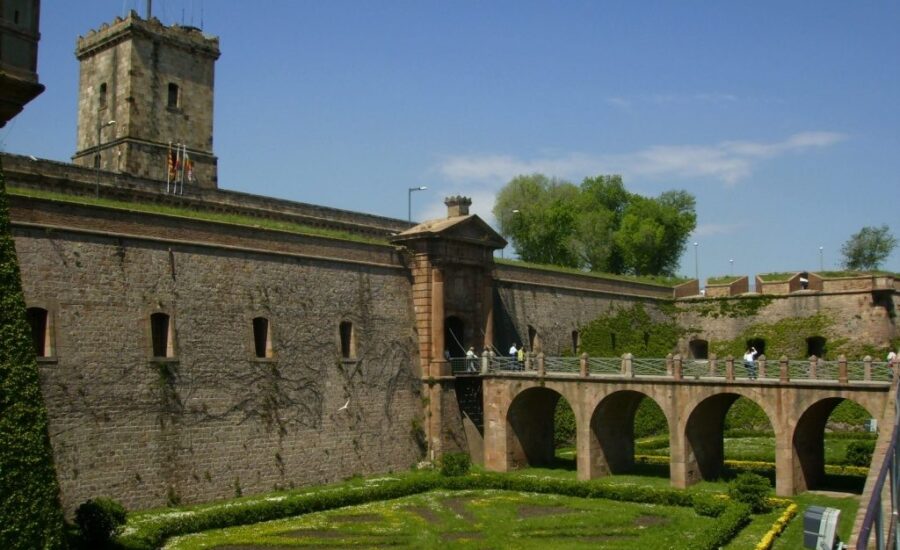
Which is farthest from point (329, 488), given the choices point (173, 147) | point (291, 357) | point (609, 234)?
point (609, 234)

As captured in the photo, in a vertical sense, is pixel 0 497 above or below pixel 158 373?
below

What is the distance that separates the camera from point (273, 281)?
3102cm

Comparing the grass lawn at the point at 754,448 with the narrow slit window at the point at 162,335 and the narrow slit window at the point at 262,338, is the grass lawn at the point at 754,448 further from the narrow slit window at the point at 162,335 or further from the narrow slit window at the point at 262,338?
the narrow slit window at the point at 162,335

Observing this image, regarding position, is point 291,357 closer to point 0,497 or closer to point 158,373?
point 158,373

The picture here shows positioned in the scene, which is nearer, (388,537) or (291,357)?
(388,537)

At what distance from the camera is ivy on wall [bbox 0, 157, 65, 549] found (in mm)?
13633

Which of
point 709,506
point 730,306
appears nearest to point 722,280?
point 730,306

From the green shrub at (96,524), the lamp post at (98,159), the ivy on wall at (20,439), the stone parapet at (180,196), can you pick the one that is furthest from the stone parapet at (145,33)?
the ivy on wall at (20,439)

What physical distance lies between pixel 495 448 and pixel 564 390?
3719 millimetres

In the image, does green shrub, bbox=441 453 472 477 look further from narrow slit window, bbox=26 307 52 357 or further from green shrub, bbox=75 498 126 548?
narrow slit window, bbox=26 307 52 357

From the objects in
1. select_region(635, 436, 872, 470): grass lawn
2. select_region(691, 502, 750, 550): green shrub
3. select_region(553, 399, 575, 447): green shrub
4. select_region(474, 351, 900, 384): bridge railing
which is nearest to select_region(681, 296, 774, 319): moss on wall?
select_region(635, 436, 872, 470): grass lawn

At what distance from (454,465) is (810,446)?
11.4 metres

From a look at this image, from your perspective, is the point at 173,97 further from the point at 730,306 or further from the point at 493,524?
the point at 730,306

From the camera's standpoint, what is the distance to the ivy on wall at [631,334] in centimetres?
4575
